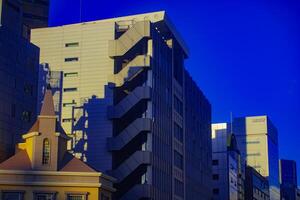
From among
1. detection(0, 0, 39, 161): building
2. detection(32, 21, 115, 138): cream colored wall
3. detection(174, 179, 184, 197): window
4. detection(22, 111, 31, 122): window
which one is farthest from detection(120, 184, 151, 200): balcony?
detection(22, 111, 31, 122): window

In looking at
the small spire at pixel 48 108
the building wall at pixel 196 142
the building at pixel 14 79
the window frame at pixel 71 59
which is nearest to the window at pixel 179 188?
the building wall at pixel 196 142

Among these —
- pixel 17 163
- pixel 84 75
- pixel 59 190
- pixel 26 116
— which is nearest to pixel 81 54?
pixel 84 75

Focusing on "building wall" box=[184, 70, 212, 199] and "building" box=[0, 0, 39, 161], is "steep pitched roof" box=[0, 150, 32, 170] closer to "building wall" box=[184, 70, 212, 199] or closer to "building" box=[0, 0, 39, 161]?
"building" box=[0, 0, 39, 161]

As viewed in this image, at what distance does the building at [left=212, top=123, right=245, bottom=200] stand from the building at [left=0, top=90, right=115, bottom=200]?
303 ft

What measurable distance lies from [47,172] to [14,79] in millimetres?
16510

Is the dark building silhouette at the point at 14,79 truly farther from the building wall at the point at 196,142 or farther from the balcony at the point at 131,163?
the building wall at the point at 196,142

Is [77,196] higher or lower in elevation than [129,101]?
lower

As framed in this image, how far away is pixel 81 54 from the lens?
354 ft

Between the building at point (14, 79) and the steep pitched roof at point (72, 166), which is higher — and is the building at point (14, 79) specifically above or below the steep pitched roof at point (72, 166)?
above

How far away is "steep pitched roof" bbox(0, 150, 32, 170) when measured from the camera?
76.1 m

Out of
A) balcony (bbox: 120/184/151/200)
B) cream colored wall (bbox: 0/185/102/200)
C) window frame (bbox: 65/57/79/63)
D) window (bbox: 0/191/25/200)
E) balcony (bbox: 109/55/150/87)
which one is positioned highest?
window frame (bbox: 65/57/79/63)

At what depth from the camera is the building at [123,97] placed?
99.9 metres

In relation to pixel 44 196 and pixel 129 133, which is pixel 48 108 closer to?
pixel 44 196

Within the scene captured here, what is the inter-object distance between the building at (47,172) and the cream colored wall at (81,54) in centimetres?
2614
